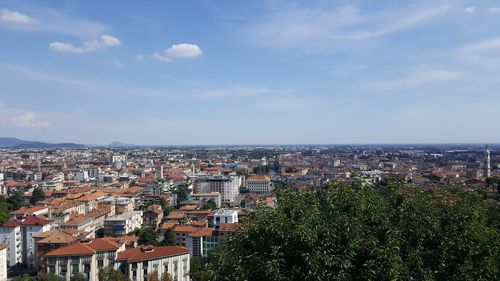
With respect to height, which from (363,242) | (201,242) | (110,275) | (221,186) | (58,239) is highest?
(363,242)

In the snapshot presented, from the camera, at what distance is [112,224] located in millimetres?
20953

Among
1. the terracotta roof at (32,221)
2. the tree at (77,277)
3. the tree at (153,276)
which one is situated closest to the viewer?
the tree at (153,276)

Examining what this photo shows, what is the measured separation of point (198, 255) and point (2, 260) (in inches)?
275

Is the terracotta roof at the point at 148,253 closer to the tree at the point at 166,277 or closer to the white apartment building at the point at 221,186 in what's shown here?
the tree at the point at 166,277

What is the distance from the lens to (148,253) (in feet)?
45.7

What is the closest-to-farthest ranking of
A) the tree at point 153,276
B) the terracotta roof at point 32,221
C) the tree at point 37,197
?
the tree at point 153,276
the terracotta roof at point 32,221
the tree at point 37,197

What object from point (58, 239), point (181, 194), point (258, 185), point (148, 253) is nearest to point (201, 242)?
point (148, 253)

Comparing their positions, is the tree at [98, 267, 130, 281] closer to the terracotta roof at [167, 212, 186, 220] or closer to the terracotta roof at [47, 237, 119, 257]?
the terracotta roof at [47, 237, 119, 257]

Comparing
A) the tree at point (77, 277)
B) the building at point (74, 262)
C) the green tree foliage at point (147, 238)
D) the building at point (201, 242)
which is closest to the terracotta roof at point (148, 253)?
the building at point (74, 262)

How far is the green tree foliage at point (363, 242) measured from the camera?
394cm

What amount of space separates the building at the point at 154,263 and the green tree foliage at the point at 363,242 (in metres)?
9.53

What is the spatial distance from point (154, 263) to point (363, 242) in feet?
35.3

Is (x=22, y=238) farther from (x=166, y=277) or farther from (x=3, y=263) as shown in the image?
(x=166, y=277)

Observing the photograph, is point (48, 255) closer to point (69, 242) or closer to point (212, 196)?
→ point (69, 242)
